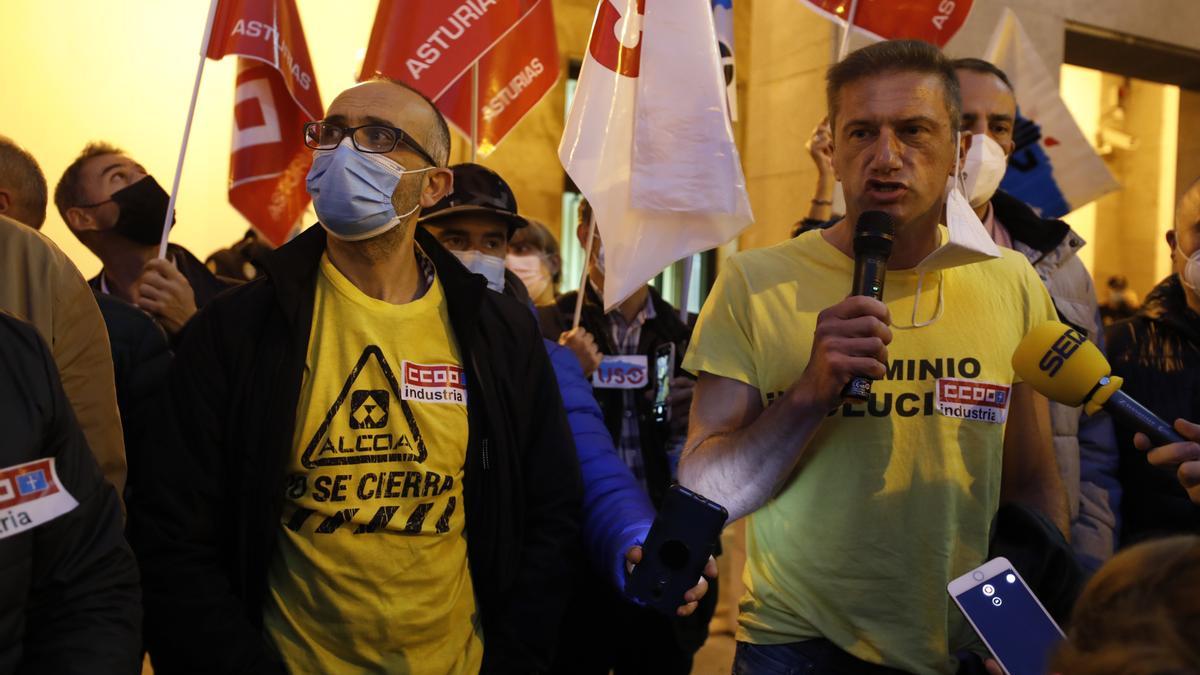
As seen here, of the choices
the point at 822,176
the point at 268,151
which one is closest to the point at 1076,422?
the point at 822,176

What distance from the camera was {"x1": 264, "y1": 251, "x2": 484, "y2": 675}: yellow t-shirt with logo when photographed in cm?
253

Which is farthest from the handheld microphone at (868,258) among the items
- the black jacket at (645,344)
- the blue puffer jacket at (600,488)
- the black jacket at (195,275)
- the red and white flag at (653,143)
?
the black jacket at (195,275)

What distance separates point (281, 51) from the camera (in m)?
4.78

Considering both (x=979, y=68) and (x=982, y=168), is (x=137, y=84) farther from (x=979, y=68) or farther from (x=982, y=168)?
(x=982, y=168)

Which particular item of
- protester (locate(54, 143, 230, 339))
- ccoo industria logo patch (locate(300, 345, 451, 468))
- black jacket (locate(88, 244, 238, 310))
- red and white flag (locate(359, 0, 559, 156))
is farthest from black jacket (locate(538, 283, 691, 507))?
ccoo industria logo patch (locate(300, 345, 451, 468))

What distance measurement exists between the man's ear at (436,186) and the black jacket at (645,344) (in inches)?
53.1

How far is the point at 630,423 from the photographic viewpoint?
4305 mm

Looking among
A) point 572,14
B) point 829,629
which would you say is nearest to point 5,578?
point 829,629

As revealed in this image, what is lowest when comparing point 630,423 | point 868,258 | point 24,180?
point 630,423

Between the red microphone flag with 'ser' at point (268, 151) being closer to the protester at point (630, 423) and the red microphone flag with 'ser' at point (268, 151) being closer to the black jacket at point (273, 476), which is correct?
the protester at point (630, 423)

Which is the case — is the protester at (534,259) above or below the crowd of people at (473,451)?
above

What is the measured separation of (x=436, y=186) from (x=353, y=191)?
33 centimetres

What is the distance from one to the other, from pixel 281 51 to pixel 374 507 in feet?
9.38

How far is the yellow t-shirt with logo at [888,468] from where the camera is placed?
233cm
